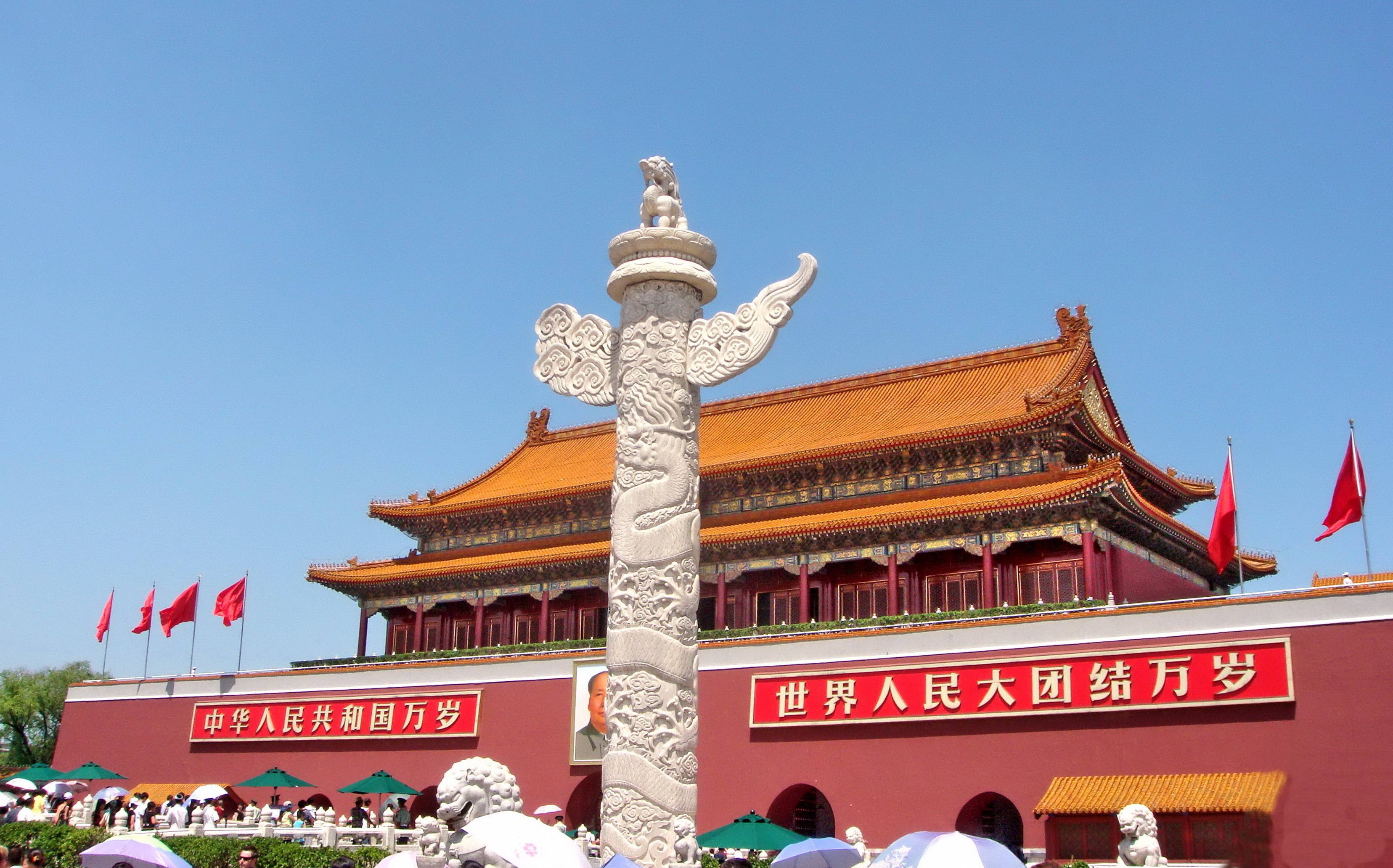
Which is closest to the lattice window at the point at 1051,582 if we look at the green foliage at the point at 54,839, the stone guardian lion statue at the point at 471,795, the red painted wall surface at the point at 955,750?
the red painted wall surface at the point at 955,750

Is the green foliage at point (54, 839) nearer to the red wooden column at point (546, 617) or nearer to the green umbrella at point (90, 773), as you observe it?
the green umbrella at point (90, 773)

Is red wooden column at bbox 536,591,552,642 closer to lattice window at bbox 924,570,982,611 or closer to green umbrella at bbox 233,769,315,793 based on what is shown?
green umbrella at bbox 233,769,315,793

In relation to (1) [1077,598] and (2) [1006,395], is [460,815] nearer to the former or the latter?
(1) [1077,598]

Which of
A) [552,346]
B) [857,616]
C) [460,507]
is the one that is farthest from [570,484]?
[552,346]

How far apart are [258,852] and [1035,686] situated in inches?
345

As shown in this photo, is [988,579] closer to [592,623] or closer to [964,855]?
[592,623]

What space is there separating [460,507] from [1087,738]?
14115mm

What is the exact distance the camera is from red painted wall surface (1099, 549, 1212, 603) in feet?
61.2

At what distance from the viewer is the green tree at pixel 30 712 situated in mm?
37500

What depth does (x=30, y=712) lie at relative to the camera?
37.6 m

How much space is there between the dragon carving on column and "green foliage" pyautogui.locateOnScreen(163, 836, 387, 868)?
6.49m

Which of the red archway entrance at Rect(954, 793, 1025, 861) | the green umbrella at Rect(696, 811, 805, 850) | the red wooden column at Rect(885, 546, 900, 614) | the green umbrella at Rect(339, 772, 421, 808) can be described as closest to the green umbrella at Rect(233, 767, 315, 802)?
the green umbrella at Rect(339, 772, 421, 808)

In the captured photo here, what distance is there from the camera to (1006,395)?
21031 mm

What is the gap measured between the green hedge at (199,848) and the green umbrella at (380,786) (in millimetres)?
3922
